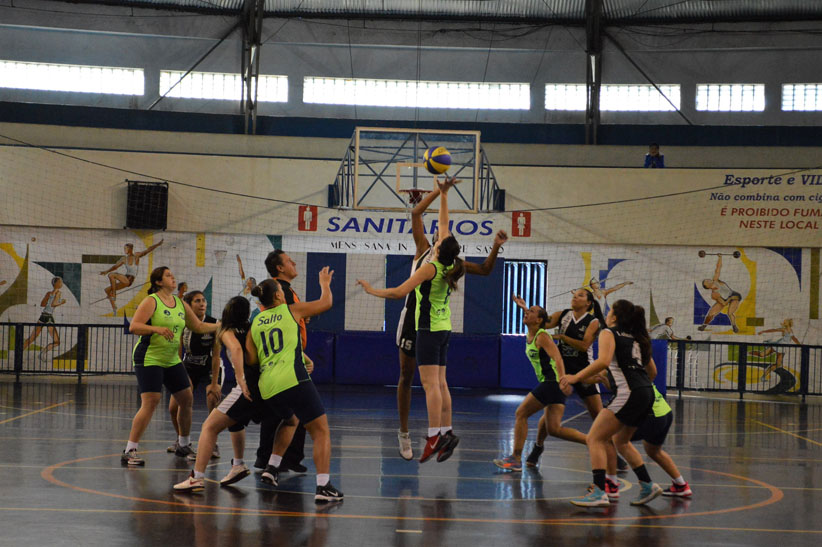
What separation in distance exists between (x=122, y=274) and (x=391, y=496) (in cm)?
1587

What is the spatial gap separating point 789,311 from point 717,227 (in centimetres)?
273

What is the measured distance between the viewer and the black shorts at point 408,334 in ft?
29.7

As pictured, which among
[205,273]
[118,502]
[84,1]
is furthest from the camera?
[84,1]

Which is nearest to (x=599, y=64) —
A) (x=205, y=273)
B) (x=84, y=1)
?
(x=205, y=273)

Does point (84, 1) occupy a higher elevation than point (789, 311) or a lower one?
higher

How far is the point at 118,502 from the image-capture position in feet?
24.3

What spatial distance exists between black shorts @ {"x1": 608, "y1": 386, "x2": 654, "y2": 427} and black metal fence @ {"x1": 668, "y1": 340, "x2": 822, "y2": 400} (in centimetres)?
1320

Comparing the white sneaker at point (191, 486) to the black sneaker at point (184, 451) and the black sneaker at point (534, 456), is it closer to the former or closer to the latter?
the black sneaker at point (184, 451)

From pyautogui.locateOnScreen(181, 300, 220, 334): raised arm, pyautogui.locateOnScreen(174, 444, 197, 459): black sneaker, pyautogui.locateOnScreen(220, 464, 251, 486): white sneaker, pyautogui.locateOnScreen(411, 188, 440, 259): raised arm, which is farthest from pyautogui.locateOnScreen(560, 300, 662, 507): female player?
pyautogui.locateOnScreen(174, 444, 197, 459): black sneaker

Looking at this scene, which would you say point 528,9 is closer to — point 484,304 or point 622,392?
point 484,304

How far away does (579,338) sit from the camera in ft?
31.1

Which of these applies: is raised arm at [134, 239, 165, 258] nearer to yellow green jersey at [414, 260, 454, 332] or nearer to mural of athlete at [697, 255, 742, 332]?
mural of athlete at [697, 255, 742, 332]

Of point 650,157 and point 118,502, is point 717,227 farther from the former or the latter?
point 118,502

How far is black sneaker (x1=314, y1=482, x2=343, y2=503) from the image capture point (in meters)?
7.59
